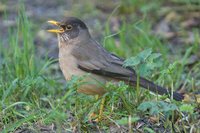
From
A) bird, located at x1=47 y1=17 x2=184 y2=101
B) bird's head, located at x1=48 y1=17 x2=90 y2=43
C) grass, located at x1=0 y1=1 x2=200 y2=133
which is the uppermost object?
bird's head, located at x1=48 y1=17 x2=90 y2=43

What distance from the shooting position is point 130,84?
675 centimetres

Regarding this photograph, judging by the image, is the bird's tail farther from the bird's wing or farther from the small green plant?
the small green plant

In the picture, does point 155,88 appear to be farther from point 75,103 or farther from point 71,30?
point 71,30

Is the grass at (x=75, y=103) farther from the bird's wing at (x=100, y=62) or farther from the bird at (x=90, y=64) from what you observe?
the bird's wing at (x=100, y=62)

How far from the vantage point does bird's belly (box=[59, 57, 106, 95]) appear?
657cm

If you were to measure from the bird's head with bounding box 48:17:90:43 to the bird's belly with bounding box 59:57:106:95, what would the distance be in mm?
483

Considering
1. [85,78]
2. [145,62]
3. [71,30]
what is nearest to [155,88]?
[145,62]

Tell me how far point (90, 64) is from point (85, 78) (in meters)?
0.33

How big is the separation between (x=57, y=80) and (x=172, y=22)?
2.97 meters

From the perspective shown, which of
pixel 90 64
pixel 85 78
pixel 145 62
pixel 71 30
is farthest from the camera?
pixel 71 30

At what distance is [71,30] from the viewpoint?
7574 millimetres

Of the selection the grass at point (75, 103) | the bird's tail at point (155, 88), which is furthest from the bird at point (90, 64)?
the grass at point (75, 103)

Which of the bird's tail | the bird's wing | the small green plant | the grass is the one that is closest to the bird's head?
the bird's wing

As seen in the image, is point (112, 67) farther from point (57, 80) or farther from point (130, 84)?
point (57, 80)
